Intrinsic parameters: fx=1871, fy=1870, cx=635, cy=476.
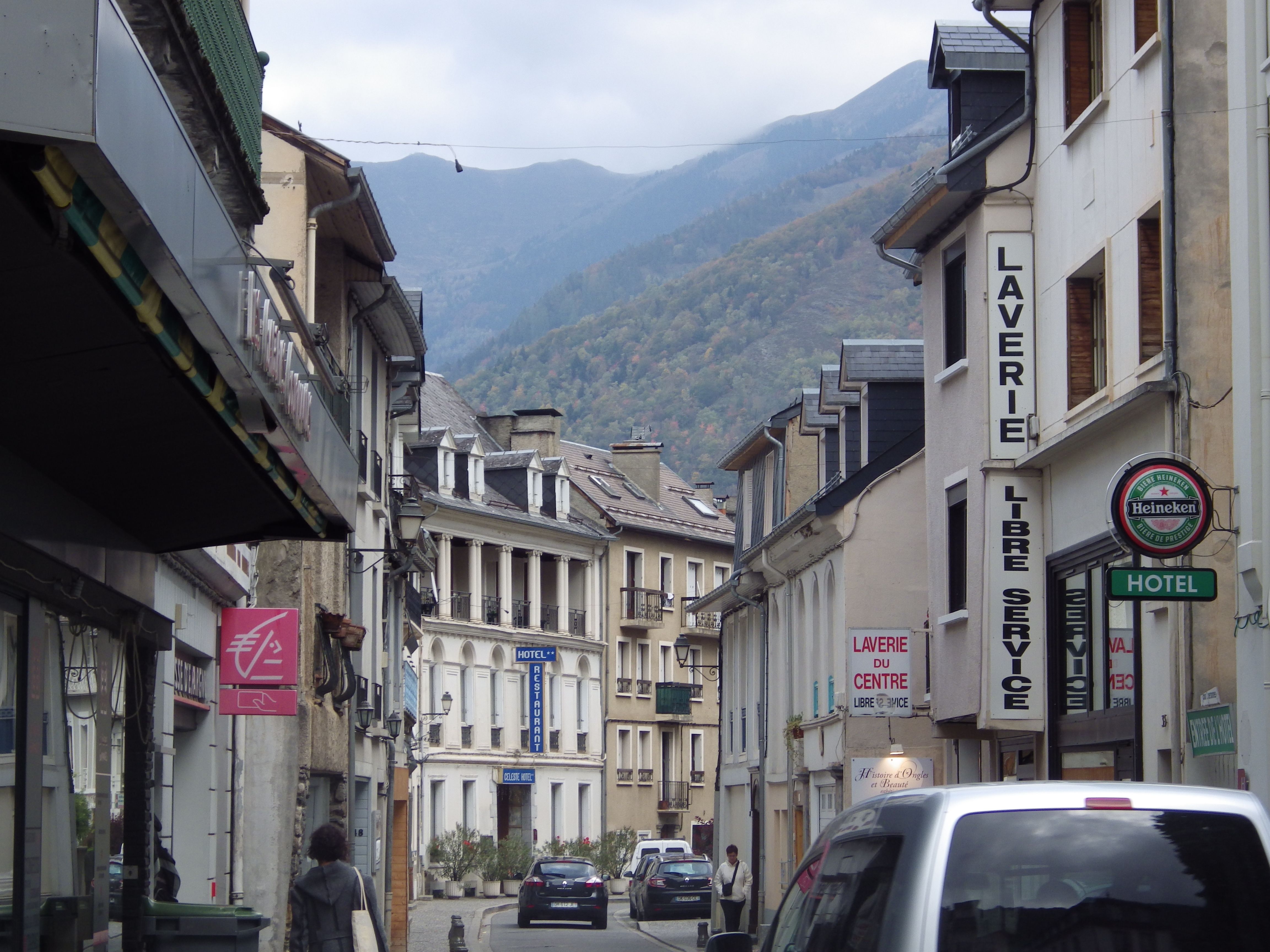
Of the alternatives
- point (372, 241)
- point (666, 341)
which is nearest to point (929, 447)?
point (372, 241)

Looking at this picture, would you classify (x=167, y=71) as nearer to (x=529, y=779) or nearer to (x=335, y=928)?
(x=335, y=928)

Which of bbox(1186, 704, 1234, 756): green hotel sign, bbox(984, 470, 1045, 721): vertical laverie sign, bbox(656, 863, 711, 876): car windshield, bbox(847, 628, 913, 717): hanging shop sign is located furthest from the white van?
bbox(1186, 704, 1234, 756): green hotel sign

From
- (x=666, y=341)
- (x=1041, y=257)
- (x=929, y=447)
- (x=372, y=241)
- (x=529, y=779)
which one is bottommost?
(x=529, y=779)

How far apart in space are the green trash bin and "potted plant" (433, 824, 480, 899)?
42781mm

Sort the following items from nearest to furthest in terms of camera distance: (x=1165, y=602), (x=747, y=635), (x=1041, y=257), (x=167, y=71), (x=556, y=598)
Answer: (x=167, y=71)
(x=1165, y=602)
(x=1041, y=257)
(x=747, y=635)
(x=556, y=598)

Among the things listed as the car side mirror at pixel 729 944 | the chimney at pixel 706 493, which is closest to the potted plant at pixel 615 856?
the chimney at pixel 706 493

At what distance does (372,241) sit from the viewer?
26.7 m

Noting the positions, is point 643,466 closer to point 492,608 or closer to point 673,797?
point 673,797

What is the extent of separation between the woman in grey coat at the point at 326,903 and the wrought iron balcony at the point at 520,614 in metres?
51.5

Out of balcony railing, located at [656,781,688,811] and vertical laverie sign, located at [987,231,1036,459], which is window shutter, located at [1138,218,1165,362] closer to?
vertical laverie sign, located at [987,231,1036,459]

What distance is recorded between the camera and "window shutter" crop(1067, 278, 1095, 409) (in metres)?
17.4

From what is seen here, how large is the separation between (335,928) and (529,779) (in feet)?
168

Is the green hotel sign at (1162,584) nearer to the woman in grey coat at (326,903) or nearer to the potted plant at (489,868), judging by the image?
the woman in grey coat at (326,903)

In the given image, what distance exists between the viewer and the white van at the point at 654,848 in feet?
178
